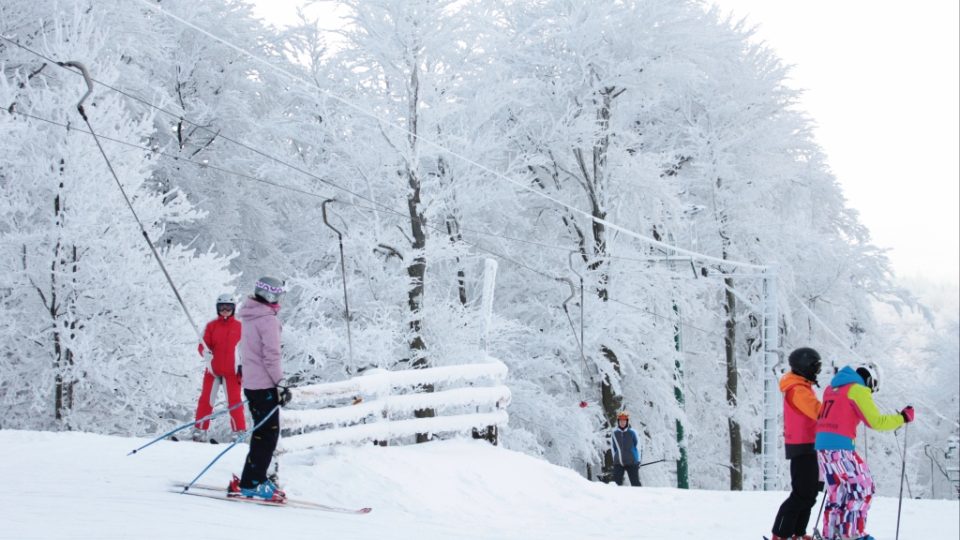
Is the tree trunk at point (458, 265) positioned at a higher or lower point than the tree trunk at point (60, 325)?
higher

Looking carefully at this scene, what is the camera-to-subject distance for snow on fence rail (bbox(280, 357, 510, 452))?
9.04 meters

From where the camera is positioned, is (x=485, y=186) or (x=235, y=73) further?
(x=235, y=73)

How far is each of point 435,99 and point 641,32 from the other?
519 centimetres

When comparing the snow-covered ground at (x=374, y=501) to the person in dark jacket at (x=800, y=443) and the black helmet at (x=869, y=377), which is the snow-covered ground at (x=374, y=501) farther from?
the black helmet at (x=869, y=377)

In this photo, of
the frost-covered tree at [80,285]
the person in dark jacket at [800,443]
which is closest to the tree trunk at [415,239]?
the frost-covered tree at [80,285]

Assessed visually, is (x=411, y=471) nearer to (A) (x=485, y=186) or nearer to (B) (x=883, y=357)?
(A) (x=485, y=186)

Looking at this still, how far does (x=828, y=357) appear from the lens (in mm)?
26266

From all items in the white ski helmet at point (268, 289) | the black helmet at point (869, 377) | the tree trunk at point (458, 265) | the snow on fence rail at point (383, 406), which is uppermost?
the tree trunk at point (458, 265)

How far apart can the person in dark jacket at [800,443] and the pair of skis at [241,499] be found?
344cm

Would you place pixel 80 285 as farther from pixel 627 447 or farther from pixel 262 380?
Result: pixel 262 380

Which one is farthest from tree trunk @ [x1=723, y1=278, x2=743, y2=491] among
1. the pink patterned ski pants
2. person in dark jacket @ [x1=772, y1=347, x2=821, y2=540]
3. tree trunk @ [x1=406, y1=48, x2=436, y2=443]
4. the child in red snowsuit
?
the pink patterned ski pants

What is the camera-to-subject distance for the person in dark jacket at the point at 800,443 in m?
7.56

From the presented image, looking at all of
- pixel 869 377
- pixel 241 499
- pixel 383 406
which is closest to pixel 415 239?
pixel 383 406

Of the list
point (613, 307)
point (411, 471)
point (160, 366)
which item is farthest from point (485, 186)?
point (411, 471)
